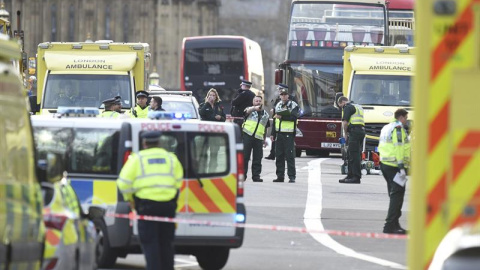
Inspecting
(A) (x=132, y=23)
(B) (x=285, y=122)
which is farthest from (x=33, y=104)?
(A) (x=132, y=23)

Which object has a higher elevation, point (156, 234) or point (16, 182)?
point (16, 182)

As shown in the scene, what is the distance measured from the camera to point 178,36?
4916 inches

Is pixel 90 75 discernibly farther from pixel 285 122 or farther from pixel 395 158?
pixel 395 158

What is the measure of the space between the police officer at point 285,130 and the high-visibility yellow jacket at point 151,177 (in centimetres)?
1645

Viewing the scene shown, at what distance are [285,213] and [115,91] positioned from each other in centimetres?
1093

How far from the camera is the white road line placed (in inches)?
720

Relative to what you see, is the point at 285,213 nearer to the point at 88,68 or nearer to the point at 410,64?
the point at 88,68

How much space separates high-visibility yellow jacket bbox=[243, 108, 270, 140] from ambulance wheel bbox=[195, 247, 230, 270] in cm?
1351

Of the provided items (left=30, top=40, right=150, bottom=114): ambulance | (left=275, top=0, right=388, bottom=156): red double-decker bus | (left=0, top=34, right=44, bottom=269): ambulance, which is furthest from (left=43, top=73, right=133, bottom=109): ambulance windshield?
(left=0, top=34, right=44, bottom=269): ambulance

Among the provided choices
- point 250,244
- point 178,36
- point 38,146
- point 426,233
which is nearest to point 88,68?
point 250,244

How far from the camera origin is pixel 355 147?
1210 inches

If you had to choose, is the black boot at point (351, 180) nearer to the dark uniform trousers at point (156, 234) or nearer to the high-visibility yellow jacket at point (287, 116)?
the high-visibility yellow jacket at point (287, 116)

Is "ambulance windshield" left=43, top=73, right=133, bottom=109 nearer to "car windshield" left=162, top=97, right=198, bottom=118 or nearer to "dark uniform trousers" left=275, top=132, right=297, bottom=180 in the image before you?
"car windshield" left=162, top=97, right=198, bottom=118

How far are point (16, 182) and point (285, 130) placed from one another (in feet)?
64.9
